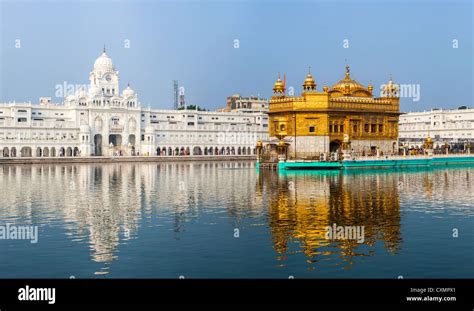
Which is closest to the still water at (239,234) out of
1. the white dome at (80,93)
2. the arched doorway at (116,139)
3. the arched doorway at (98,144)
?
the arched doorway at (98,144)

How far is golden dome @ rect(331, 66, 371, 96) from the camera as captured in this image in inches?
2820

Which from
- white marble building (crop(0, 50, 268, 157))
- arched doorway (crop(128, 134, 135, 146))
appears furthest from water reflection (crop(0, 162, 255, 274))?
arched doorway (crop(128, 134, 135, 146))

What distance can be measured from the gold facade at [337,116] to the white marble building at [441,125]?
51.7 m

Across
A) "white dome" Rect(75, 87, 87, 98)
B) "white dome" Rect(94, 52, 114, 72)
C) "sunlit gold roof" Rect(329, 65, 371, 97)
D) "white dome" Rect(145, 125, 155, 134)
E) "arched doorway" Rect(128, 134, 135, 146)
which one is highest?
"white dome" Rect(94, 52, 114, 72)

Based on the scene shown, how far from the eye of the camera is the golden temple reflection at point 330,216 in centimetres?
1723

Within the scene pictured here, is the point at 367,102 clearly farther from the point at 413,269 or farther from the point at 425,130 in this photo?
the point at 425,130

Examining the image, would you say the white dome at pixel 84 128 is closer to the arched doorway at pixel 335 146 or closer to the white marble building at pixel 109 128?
the white marble building at pixel 109 128

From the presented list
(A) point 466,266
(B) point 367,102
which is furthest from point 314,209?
(B) point 367,102

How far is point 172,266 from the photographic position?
15.5 metres

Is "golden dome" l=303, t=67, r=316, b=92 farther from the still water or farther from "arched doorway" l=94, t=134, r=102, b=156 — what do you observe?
"arched doorway" l=94, t=134, r=102, b=156

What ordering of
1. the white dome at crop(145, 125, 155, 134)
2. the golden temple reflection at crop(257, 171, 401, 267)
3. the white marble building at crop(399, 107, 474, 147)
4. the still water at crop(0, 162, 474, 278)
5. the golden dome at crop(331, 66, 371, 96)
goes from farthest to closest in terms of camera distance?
the white marble building at crop(399, 107, 474, 147)
the white dome at crop(145, 125, 155, 134)
the golden dome at crop(331, 66, 371, 96)
the golden temple reflection at crop(257, 171, 401, 267)
the still water at crop(0, 162, 474, 278)

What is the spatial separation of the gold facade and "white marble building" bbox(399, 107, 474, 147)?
170 feet

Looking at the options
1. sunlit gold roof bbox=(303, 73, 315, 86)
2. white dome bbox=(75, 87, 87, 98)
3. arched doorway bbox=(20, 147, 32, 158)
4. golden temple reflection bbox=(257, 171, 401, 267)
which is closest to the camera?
golden temple reflection bbox=(257, 171, 401, 267)
